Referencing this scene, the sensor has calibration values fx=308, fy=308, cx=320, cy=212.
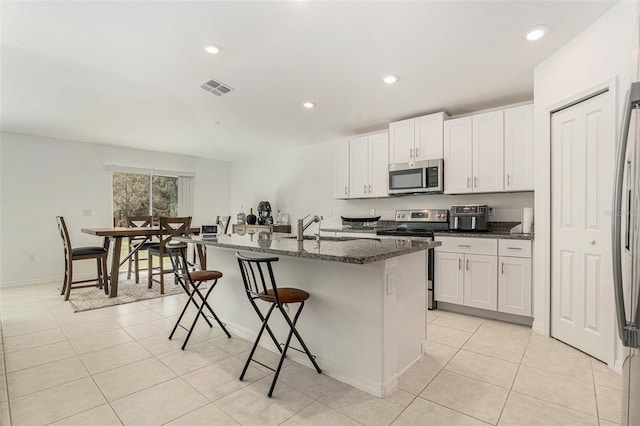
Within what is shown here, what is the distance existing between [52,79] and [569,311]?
16.7 ft

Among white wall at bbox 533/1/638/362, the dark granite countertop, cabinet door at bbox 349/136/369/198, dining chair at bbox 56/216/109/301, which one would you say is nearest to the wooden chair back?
dining chair at bbox 56/216/109/301

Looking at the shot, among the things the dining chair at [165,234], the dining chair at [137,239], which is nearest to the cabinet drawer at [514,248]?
the dining chair at [165,234]

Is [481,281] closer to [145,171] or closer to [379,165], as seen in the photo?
[379,165]

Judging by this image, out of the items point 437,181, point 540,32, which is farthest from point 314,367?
point 540,32

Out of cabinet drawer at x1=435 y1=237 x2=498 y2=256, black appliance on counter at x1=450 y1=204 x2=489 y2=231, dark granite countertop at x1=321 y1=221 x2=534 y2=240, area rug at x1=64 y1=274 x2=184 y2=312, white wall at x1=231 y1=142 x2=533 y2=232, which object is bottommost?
area rug at x1=64 y1=274 x2=184 y2=312

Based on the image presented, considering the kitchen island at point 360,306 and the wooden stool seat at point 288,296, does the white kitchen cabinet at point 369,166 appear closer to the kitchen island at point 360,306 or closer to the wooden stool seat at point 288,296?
the kitchen island at point 360,306

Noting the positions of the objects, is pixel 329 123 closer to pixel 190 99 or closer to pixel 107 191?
pixel 190 99

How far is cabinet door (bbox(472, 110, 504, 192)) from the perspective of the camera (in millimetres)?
3350

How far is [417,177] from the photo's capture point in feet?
12.8

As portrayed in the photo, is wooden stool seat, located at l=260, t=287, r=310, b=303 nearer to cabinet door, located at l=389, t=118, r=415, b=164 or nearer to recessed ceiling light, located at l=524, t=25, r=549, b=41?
recessed ceiling light, located at l=524, t=25, r=549, b=41

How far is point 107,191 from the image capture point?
18.5ft

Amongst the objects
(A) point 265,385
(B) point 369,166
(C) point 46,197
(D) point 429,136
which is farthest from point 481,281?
(C) point 46,197

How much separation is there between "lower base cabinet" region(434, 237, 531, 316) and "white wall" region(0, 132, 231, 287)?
576 cm

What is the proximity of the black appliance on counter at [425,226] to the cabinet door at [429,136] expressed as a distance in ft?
2.37
